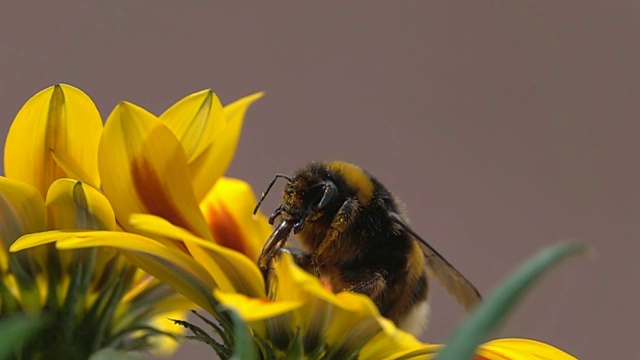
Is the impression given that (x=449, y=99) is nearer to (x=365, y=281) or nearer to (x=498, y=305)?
(x=365, y=281)

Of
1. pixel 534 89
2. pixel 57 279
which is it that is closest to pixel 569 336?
pixel 534 89

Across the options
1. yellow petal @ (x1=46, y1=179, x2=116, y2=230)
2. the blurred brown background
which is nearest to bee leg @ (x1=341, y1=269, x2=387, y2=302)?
yellow petal @ (x1=46, y1=179, x2=116, y2=230)

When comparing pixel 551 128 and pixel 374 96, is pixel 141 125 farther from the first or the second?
pixel 551 128

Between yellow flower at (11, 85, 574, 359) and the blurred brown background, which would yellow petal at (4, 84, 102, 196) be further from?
the blurred brown background

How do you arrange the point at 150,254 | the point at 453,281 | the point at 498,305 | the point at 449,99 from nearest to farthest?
the point at 498,305, the point at 150,254, the point at 453,281, the point at 449,99

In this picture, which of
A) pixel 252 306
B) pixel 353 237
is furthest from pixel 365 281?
pixel 252 306
